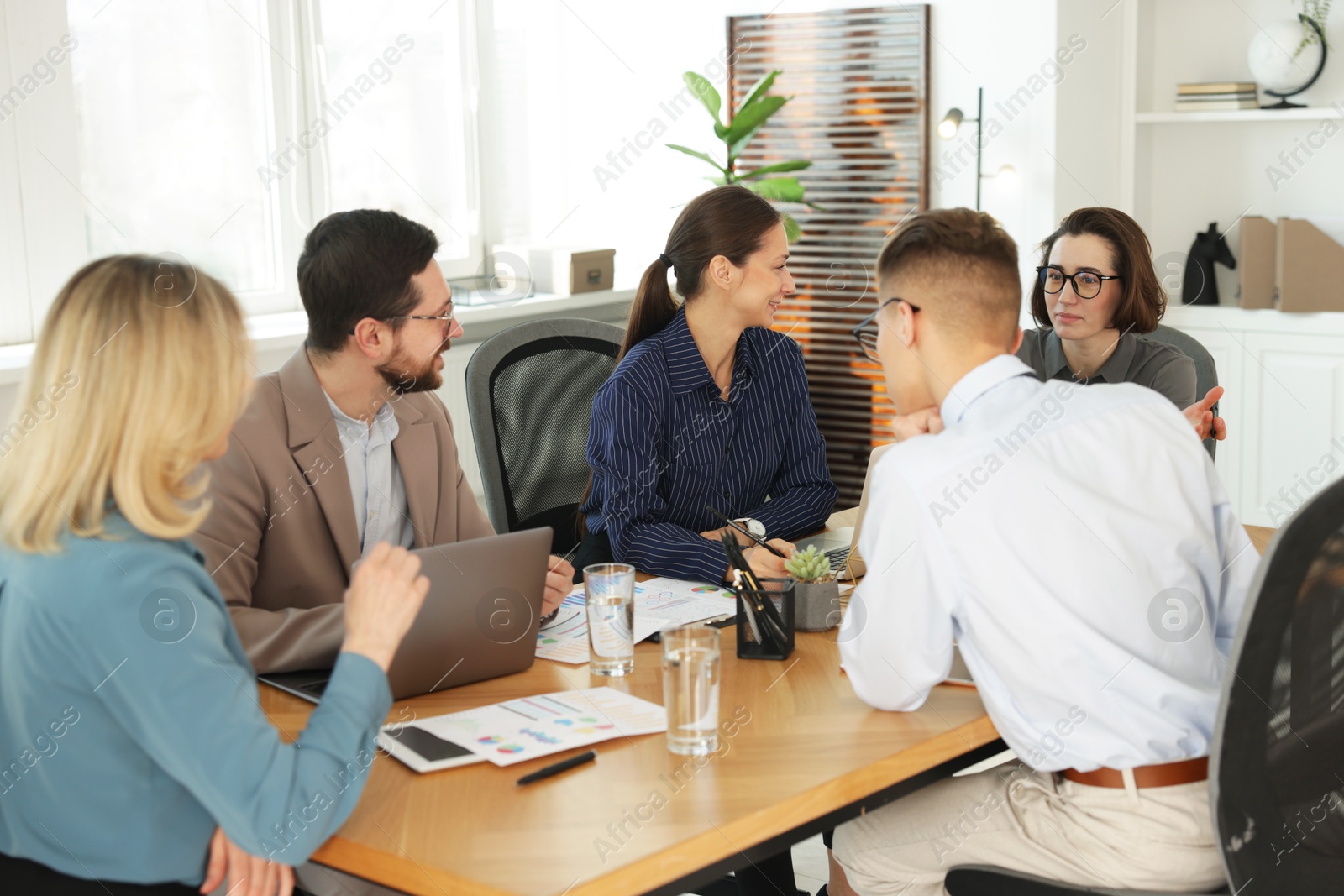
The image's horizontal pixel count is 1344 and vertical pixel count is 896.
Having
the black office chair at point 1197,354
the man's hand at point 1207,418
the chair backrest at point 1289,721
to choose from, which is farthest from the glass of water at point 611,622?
the black office chair at point 1197,354

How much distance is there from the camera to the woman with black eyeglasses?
2715 mm

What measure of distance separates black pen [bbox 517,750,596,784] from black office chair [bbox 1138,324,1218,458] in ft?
6.11

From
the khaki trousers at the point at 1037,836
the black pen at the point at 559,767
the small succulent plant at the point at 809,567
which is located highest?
the small succulent plant at the point at 809,567

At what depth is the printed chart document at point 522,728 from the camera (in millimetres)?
1460

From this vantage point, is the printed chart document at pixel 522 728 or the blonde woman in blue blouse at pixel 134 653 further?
the printed chart document at pixel 522 728

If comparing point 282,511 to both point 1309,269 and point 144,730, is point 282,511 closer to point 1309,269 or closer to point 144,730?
point 144,730

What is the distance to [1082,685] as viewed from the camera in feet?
4.82

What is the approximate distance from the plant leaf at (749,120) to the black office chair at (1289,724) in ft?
10.7

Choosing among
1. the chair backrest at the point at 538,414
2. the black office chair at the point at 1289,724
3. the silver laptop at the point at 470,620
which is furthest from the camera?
the chair backrest at the point at 538,414

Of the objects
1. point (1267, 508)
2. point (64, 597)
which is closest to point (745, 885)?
point (64, 597)

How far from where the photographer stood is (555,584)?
6.34 ft

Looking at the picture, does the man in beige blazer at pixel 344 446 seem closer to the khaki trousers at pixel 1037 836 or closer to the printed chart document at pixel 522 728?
the printed chart document at pixel 522 728

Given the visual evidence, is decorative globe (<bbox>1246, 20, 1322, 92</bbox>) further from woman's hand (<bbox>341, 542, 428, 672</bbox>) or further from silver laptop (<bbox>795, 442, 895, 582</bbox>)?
woman's hand (<bbox>341, 542, 428, 672</bbox>)

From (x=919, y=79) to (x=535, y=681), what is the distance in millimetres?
3280
